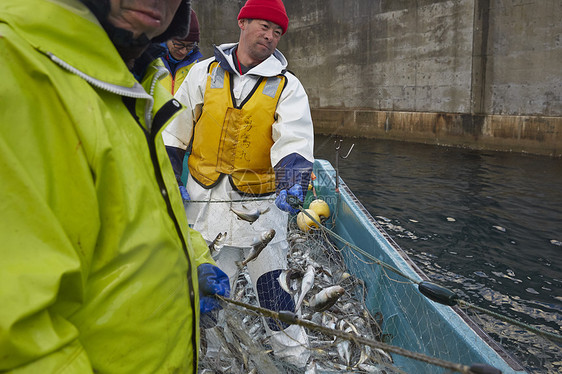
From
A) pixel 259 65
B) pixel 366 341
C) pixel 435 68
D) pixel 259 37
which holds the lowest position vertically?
pixel 366 341

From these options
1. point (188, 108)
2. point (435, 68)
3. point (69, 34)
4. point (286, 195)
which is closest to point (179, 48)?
point (188, 108)

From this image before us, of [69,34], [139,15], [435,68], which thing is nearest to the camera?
[69,34]

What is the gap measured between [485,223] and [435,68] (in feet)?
25.7

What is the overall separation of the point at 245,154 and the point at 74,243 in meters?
2.24

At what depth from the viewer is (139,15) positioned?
1.00 meters

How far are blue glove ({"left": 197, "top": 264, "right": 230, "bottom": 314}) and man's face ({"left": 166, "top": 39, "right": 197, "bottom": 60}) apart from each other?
10.9ft

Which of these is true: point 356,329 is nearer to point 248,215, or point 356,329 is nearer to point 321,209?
point 248,215

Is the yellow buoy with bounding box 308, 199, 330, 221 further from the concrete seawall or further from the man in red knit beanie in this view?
the concrete seawall

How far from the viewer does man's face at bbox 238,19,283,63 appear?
289 centimetres

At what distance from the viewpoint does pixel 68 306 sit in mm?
806

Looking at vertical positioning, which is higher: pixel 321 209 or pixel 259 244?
pixel 259 244

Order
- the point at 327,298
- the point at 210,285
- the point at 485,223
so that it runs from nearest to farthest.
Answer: the point at 210,285 < the point at 327,298 < the point at 485,223

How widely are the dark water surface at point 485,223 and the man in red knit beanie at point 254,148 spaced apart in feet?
8.97

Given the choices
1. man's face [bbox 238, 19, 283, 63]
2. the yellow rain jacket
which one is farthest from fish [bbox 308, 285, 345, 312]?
man's face [bbox 238, 19, 283, 63]
